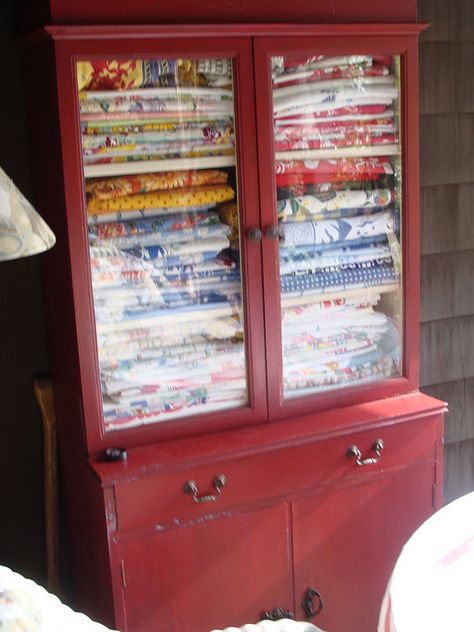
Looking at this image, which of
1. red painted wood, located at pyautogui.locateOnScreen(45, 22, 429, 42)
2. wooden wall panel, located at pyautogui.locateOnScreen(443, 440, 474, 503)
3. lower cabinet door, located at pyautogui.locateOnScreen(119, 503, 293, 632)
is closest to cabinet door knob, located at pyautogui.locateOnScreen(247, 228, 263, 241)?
red painted wood, located at pyautogui.locateOnScreen(45, 22, 429, 42)

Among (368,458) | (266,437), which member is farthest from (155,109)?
(368,458)

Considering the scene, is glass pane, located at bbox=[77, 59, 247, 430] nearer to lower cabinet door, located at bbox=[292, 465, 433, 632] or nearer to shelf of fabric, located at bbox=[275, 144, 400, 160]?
shelf of fabric, located at bbox=[275, 144, 400, 160]

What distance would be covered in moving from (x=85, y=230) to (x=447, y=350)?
5.22 feet

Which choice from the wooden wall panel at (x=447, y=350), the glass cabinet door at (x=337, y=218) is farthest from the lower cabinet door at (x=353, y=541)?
the wooden wall panel at (x=447, y=350)

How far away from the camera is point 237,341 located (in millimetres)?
2320

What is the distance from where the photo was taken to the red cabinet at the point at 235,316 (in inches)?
82.3

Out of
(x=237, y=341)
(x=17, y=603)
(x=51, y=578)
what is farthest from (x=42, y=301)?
(x=17, y=603)

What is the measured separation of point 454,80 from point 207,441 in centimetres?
161

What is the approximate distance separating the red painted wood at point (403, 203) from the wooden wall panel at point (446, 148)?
19.4 inches

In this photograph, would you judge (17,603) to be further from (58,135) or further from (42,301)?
(42,301)

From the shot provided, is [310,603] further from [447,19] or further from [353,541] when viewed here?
[447,19]

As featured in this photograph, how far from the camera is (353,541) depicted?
237 centimetres

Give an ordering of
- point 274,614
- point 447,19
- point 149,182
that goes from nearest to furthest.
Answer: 1. point 149,182
2. point 274,614
3. point 447,19

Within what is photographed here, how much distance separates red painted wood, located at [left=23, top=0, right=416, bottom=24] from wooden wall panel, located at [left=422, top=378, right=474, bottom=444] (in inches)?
55.4
